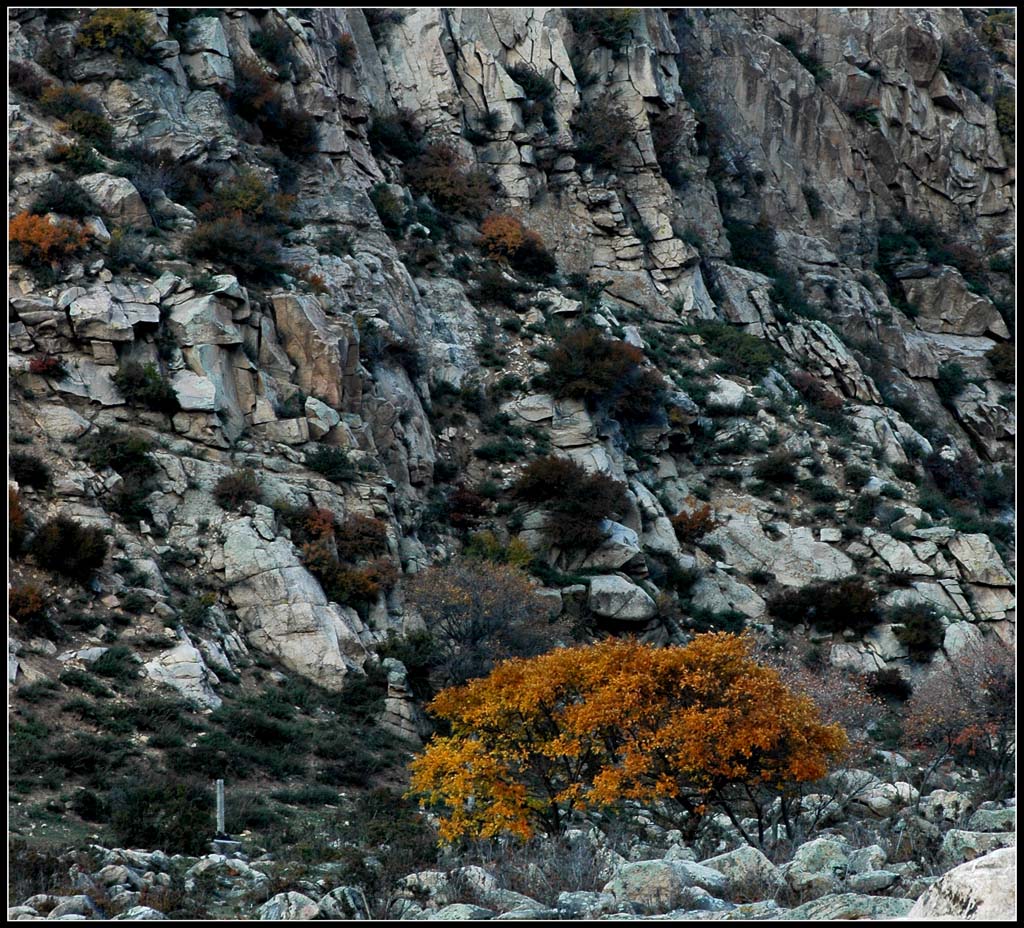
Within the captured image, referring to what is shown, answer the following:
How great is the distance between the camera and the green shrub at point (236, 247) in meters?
33.2

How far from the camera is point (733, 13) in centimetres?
6188

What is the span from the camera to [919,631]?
35.5 m

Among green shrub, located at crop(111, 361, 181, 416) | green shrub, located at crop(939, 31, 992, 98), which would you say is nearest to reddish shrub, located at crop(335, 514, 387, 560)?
green shrub, located at crop(111, 361, 181, 416)

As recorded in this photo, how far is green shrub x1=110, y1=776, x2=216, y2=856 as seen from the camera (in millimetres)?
17125

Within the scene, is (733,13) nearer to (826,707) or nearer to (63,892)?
(826,707)

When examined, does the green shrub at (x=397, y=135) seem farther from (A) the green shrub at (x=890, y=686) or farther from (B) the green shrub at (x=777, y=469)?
(A) the green shrub at (x=890, y=686)

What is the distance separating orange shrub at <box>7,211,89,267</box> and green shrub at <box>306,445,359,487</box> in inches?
333

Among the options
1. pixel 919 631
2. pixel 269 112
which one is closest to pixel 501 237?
pixel 269 112

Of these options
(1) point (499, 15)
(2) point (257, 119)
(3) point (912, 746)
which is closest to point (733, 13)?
(1) point (499, 15)

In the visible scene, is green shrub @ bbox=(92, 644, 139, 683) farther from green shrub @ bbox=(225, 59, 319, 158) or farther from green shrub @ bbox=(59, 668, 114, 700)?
green shrub @ bbox=(225, 59, 319, 158)

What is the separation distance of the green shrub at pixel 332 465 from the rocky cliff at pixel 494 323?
99 mm

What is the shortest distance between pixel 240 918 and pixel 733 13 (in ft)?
194

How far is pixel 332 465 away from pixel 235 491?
10.8 feet

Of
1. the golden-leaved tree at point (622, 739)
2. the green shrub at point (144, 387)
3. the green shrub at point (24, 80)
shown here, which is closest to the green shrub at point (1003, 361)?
the golden-leaved tree at point (622, 739)
